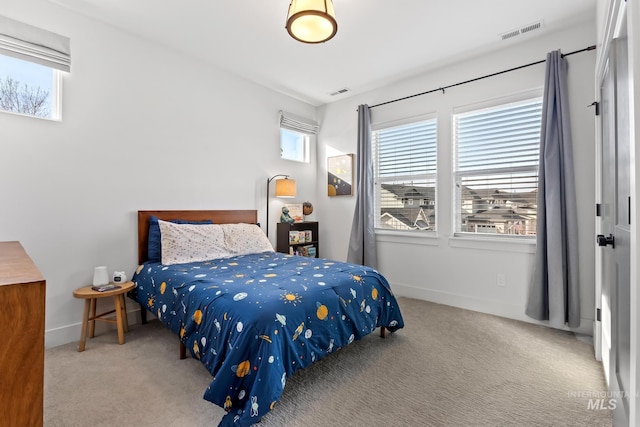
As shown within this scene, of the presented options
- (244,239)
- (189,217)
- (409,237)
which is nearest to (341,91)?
(409,237)

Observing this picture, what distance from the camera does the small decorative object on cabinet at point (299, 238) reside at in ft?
13.3

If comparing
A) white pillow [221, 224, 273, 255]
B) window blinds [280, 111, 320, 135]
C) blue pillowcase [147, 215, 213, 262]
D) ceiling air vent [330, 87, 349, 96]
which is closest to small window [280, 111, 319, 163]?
window blinds [280, 111, 320, 135]

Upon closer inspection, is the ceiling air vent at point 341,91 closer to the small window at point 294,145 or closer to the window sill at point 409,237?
the small window at point 294,145

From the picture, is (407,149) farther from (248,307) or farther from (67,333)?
(67,333)

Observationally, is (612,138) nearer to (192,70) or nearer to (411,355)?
(411,355)

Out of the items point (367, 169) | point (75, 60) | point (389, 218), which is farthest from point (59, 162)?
point (389, 218)

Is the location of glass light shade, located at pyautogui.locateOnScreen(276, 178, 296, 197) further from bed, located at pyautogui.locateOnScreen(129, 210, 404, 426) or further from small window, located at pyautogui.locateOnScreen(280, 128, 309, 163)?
bed, located at pyautogui.locateOnScreen(129, 210, 404, 426)

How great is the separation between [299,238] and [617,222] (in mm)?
3278

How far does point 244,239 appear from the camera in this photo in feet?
10.7

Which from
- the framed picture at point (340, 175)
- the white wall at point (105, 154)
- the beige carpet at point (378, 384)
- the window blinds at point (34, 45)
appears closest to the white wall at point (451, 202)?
the framed picture at point (340, 175)

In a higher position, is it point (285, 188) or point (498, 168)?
point (498, 168)

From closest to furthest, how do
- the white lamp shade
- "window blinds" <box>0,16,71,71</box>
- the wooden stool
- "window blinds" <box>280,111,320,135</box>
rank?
"window blinds" <box>0,16,71,71</box> → the wooden stool → the white lamp shade → "window blinds" <box>280,111,320,135</box>

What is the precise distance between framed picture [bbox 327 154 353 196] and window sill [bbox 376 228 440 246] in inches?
29.4

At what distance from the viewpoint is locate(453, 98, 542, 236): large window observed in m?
2.95
